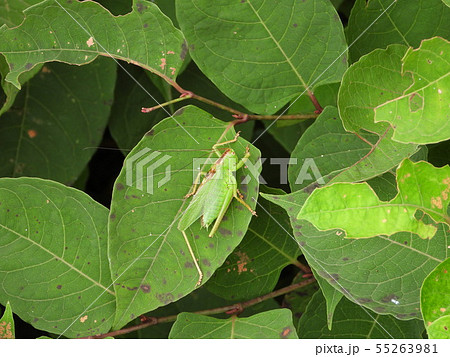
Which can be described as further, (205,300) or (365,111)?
(205,300)

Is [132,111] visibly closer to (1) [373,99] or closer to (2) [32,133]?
(2) [32,133]

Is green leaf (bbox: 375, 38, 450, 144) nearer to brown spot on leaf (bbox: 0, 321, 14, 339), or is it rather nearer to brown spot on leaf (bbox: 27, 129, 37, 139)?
brown spot on leaf (bbox: 0, 321, 14, 339)

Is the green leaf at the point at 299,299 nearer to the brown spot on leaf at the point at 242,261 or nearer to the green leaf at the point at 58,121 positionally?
the brown spot on leaf at the point at 242,261

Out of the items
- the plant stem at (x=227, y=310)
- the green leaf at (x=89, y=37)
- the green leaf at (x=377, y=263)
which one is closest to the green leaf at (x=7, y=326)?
the plant stem at (x=227, y=310)

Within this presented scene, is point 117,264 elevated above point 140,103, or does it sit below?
below

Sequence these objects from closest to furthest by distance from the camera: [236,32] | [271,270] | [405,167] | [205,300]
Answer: [405,167] < [236,32] < [271,270] < [205,300]

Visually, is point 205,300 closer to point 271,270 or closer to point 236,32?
point 271,270

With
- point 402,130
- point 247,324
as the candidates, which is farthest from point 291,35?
point 247,324
